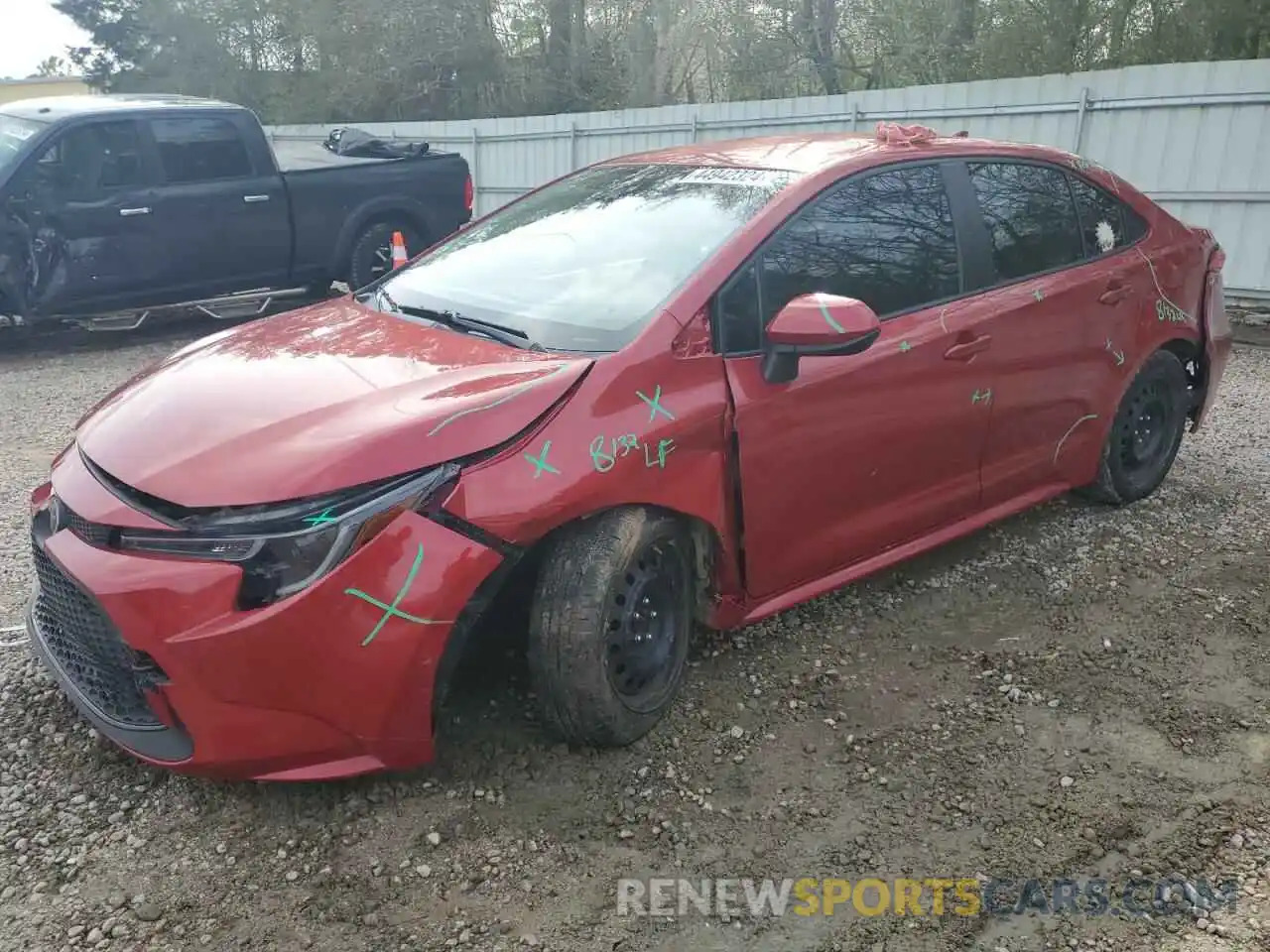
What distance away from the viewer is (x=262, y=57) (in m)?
24.9

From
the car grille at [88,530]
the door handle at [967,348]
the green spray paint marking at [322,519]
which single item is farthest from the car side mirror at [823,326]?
the car grille at [88,530]

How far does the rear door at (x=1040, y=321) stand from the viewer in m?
3.82

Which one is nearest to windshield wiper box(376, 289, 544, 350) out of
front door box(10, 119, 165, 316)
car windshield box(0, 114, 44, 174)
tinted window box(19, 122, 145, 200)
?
front door box(10, 119, 165, 316)

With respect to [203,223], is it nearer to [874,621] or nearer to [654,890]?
[874,621]

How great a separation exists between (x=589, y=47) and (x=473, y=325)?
1791 cm

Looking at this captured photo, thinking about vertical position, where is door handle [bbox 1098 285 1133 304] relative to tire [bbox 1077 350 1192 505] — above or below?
above

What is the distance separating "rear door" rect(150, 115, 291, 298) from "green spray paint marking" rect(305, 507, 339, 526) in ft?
21.8

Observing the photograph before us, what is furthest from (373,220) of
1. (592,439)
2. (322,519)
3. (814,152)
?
(322,519)

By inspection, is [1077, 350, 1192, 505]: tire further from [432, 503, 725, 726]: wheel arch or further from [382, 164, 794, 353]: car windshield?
[432, 503, 725, 726]: wheel arch

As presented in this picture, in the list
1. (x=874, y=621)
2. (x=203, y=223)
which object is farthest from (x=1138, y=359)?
(x=203, y=223)

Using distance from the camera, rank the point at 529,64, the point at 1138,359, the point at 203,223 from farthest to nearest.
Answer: the point at 529,64 → the point at 203,223 → the point at 1138,359

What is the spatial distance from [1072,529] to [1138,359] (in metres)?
0.77

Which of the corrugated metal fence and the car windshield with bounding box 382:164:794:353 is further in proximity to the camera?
the corrugated metal fence

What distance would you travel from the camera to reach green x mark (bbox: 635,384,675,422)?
2848 millimetres
